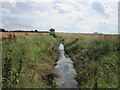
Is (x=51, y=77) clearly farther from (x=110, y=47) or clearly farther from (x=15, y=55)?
(x=110, y=47)

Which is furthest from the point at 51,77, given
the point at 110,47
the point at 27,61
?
the point at 110,47

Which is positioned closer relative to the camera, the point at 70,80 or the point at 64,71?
the point at 70,80

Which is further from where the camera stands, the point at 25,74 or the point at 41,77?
the point at 41,77

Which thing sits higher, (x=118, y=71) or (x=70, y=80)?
(x=118, y=71)

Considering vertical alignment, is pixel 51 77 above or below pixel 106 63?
below

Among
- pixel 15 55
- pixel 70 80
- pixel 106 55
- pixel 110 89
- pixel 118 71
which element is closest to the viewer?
pixel 110 89

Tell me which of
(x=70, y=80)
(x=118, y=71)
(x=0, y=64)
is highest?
(x=0, y=64)

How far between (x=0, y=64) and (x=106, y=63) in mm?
7397

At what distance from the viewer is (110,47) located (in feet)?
48.7

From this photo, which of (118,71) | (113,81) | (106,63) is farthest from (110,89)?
(106,63)

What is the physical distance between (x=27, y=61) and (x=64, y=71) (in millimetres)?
4177

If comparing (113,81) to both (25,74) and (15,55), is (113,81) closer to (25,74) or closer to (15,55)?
(25,74)

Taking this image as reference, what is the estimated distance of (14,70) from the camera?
9.62m

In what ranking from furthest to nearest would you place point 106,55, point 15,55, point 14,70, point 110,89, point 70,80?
point 106,55
point 70,80
point 15,55
point 14,70
point 110,89
